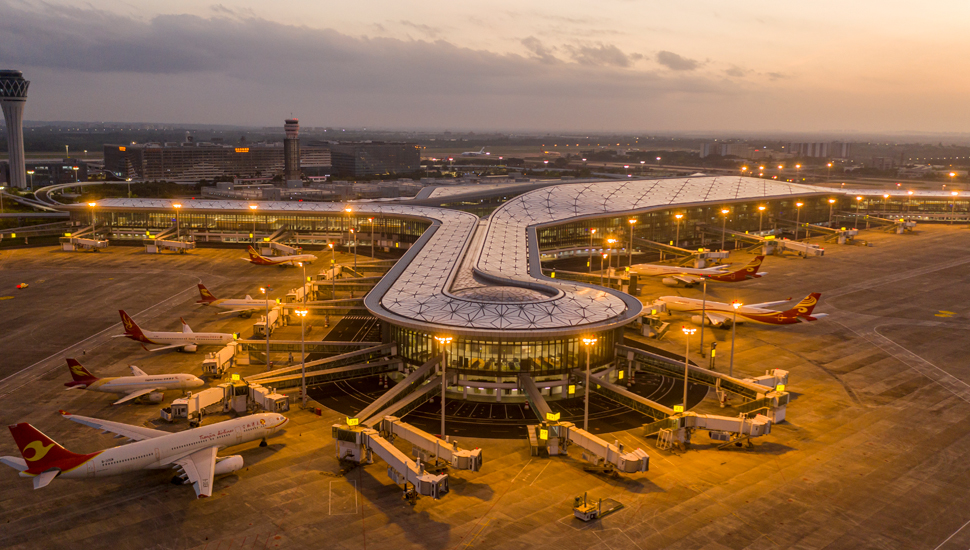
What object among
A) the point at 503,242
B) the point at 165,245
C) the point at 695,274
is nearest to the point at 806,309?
the point at 695,274

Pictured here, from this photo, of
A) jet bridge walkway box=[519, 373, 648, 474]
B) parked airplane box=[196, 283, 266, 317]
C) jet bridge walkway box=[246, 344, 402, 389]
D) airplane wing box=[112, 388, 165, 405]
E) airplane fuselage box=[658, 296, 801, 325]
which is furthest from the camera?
parked airplane box=[196, 283, 266, 317]

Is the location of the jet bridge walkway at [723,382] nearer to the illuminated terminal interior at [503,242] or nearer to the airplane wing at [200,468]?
the illuminated terminal interior at [503,242]

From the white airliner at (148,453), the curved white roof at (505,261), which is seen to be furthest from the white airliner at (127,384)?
the curved white roof at (505,261)

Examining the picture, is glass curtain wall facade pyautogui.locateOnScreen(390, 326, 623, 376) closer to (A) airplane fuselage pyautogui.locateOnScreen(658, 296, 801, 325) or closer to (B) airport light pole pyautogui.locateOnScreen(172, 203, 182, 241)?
(A) airplane fuselage pyautogui.locateOnScreen(658, 296, 801, 325)

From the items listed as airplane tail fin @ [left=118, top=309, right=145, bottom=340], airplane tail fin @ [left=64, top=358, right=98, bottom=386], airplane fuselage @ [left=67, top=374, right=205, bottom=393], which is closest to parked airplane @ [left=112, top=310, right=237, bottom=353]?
airplane tail fin @ [left=118, top=309, right=145, bottom=340]

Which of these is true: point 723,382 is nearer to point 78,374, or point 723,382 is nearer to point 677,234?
point 78,374

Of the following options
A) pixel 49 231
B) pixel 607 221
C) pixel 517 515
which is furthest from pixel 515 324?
pixel 49 231
